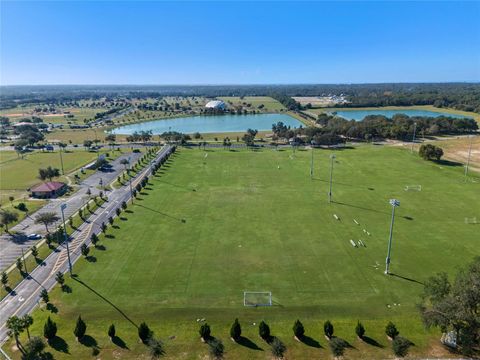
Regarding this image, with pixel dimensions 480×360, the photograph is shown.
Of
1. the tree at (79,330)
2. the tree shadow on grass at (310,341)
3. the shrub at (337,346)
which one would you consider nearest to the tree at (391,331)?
the shrub at (337,346)

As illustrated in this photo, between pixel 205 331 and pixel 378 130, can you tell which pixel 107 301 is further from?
pixel 378 130

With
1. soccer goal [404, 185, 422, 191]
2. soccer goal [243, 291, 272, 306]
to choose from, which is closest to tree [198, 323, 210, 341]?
soccer goal [243, 291, 272, 306]

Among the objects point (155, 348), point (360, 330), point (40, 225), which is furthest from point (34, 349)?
point (40, 225)

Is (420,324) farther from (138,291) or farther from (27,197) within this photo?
(27,197)

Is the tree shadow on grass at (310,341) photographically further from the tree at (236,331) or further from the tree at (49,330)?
the tree at (49,330)

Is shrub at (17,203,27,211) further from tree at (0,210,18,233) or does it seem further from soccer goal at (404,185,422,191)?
soccer goal at (404,185,422,191)
